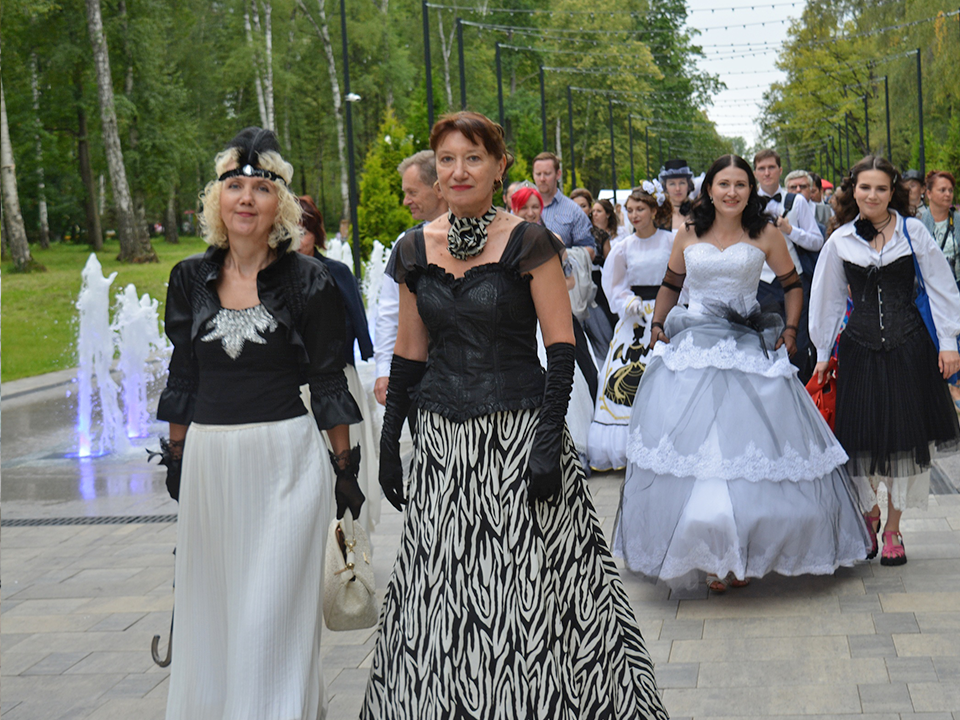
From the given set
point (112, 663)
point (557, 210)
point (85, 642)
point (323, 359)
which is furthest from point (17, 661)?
point (557, 210)

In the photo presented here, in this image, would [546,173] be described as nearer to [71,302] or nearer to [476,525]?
[476,525]

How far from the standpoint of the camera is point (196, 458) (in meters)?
3.98

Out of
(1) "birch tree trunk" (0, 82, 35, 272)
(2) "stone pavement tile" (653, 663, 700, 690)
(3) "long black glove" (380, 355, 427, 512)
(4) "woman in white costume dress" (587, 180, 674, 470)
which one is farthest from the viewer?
(1) "birch tree trunk" (0, 82, 35, 272)

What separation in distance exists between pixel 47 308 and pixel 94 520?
19402 mm

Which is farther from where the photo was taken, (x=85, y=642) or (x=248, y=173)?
(x=85, y=642)

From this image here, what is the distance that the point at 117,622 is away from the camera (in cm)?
597

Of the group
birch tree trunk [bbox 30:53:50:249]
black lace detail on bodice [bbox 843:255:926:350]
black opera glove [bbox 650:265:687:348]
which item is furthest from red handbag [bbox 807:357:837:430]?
birch tree trunk [bbox 30:53:50:249]

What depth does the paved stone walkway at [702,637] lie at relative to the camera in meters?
4.50

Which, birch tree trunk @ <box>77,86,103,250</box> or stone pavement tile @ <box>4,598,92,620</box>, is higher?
birch tree trunk @ <box>77,86,103,250</box>

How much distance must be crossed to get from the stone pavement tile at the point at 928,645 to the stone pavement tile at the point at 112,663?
10.9 ft

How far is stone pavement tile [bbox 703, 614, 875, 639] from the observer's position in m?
5.18

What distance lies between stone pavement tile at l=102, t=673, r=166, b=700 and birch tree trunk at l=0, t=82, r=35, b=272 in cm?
2343

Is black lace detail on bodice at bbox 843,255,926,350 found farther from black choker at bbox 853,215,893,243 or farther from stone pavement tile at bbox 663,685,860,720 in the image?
stone pavement tile at bbox 663,685,860,720

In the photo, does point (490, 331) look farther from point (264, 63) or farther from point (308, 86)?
point (308, 86)
